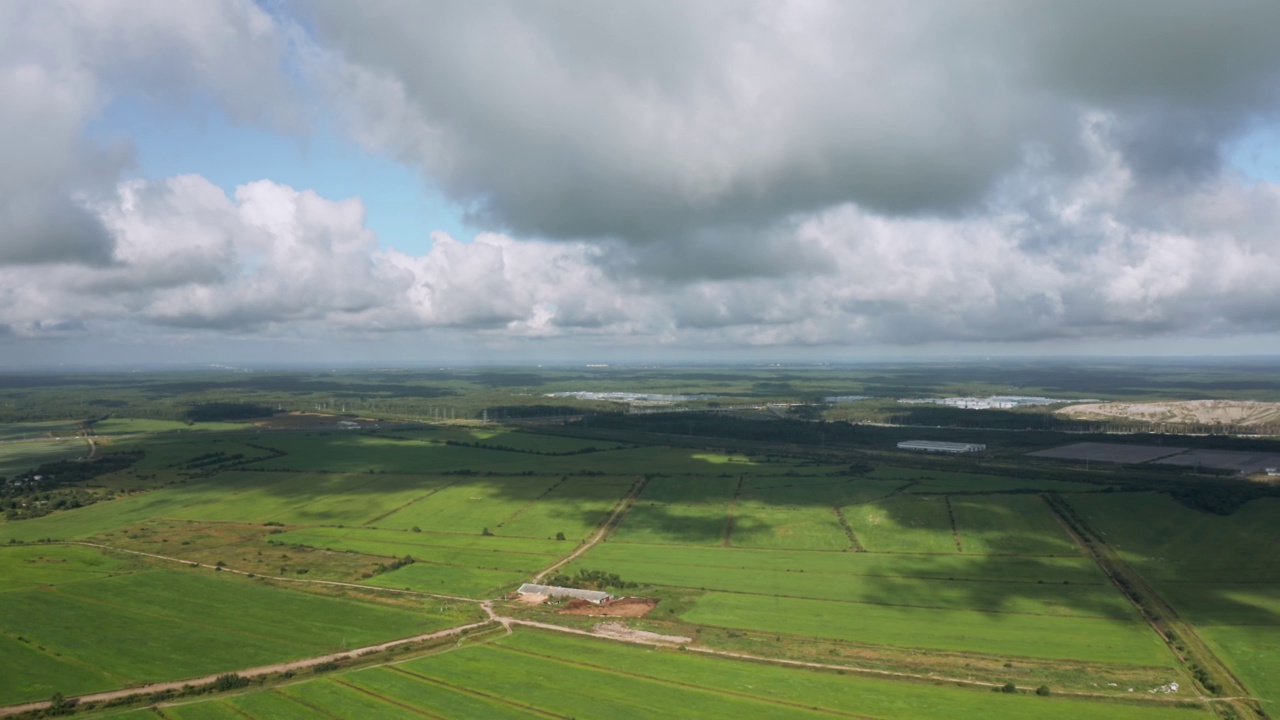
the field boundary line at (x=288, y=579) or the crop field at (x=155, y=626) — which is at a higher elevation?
the crop field at (x=155, y=626)

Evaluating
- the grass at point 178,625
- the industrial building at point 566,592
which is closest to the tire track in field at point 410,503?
the grass at point 178,625

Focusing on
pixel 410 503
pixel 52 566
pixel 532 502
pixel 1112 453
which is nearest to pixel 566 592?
pixel 532 502

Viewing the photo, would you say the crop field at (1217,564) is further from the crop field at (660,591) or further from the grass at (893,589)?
the grass at (893,589)

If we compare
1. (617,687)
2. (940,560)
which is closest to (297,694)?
(617,687)

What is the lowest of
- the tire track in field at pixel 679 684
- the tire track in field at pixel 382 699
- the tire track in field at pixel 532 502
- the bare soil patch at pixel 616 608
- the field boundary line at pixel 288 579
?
the bare soil patch at pixel 616 608

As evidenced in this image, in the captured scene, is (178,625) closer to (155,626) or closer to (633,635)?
(155,626)

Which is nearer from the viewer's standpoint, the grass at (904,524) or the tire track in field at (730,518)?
the grass at (904,524)
